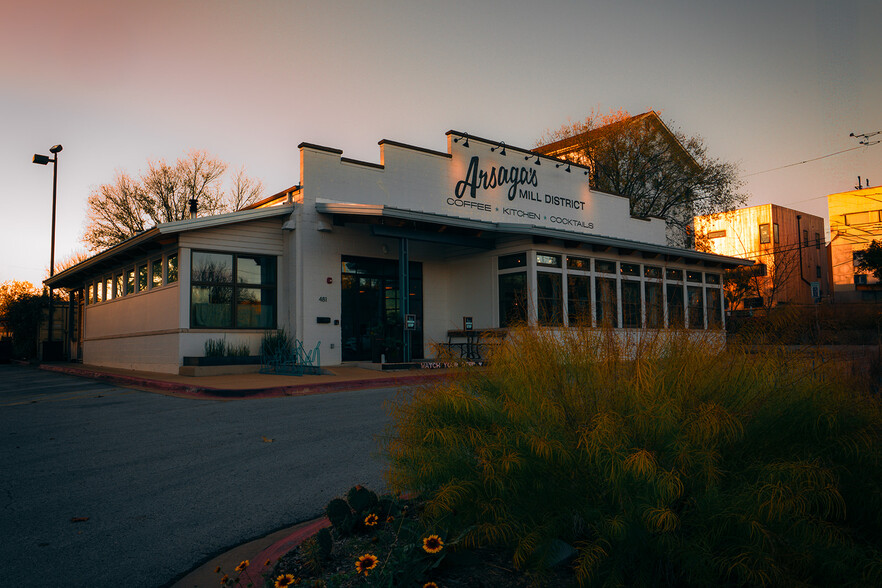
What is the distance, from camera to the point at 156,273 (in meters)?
16.9

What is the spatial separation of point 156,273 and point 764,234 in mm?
36754

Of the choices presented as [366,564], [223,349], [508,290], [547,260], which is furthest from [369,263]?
[366,564]

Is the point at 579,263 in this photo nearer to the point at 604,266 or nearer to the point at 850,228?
the point at 604,266

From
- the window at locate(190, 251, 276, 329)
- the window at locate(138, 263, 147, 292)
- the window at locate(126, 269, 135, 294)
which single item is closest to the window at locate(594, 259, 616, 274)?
the window at locate(190, 251, 276, 329)

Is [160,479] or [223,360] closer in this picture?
[160,479]

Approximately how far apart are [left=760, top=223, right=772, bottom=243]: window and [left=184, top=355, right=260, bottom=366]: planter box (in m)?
35.3

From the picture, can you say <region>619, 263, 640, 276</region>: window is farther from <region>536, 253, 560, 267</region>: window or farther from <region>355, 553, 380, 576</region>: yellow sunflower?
<region>355, 553, 380, 576</region>: yellow sunflower

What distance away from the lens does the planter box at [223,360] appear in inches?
575

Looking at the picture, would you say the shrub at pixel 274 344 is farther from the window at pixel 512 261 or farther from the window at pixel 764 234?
the window at pixel 764 234

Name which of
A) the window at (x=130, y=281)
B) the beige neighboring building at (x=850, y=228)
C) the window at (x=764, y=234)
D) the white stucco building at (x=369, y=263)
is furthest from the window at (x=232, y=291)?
the beige neighboring building at (x=850, y=228)

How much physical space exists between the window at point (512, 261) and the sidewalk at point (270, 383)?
4826 mm

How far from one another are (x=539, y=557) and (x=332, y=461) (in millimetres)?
3630

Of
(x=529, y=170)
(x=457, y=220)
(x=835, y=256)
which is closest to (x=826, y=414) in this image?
(x=457, y=220)

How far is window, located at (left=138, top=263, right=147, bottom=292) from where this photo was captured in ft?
58.6
